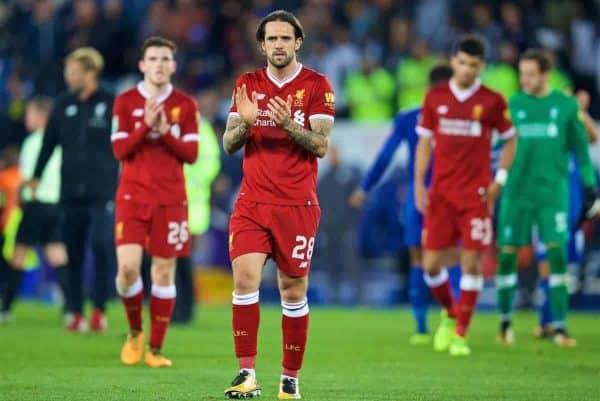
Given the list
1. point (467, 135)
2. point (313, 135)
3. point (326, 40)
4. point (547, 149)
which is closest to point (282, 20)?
point (313, 135)

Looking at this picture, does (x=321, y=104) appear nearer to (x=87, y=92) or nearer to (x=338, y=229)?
(x=87, y=92)

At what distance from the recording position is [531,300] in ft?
61.9

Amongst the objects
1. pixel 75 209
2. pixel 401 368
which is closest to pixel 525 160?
pixel 401 368

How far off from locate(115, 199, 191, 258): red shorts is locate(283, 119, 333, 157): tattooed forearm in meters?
2.59

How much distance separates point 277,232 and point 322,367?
2.51m

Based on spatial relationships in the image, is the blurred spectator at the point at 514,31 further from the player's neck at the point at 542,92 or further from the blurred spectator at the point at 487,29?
the player's neck at the point at 542,92

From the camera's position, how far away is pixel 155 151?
35.0 feet

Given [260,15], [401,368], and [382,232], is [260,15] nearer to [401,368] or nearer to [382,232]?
[382,232]

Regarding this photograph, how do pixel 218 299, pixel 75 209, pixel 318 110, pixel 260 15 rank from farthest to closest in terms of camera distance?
pixel 260 15
pixel 218 299
pixel 75 209
pixel 318 110

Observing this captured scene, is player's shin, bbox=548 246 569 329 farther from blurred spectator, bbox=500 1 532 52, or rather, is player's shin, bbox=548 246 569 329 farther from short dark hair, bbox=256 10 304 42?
blurred spectator, bbox=500 1 532 52

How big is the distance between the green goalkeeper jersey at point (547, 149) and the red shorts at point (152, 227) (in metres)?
3.76

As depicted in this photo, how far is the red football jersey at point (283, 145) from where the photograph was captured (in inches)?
331

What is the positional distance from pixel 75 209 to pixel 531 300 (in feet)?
24.0

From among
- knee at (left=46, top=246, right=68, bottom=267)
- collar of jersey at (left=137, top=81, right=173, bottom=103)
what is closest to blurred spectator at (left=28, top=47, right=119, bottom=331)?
knee at (left=46, top=246, right=68, bottom=267)
